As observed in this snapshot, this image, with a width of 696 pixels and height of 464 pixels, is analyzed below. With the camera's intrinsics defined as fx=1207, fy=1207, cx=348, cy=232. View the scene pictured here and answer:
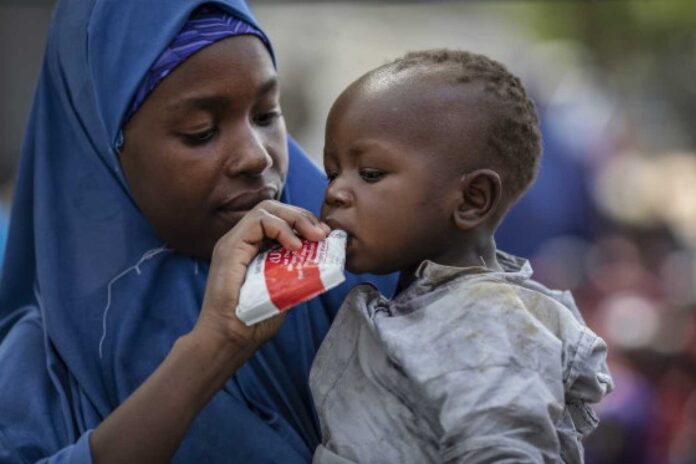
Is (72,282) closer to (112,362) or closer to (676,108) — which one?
(112,362)

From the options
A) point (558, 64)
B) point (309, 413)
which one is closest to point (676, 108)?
point (558, 64)

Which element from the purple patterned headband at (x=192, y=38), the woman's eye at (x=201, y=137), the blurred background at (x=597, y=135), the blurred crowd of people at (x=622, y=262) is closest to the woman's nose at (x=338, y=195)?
the woman's eye at (x=201, y=137)

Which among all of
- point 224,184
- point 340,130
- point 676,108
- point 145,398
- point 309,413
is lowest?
point 676,108

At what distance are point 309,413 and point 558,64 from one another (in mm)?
9671

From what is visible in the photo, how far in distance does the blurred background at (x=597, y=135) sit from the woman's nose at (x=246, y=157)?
271cm

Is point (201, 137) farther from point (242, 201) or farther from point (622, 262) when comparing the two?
point (622, 262)

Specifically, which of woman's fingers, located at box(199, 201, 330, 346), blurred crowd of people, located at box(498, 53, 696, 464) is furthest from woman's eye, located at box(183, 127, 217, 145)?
blurred crowd of people, located at box(498, 53, 696, 464)

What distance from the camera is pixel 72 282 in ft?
8.66

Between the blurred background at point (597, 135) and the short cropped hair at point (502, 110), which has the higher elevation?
the short cropped hair at point (502, 110)

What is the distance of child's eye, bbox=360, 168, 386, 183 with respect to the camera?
232 centimetres

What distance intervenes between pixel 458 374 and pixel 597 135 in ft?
18.6

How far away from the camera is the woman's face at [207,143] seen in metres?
2.49

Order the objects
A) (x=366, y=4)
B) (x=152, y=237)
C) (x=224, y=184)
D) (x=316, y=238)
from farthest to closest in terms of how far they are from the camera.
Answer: (x=366, y=4), (x=152, y=237), (x=224, y=184), (x=316, y=238)

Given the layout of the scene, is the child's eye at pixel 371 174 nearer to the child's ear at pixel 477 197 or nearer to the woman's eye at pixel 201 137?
the child's ear at pixel 477 197
